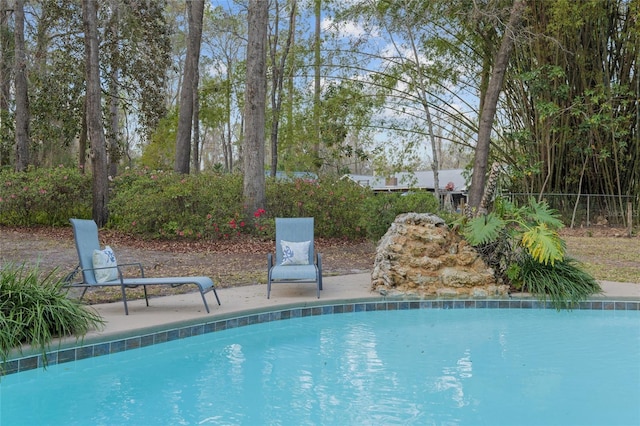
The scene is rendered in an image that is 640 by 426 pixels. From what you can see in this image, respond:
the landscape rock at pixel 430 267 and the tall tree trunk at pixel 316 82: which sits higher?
the tall tree trunk at pixel 316 82

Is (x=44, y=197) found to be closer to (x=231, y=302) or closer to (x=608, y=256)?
(x=231, y=302)

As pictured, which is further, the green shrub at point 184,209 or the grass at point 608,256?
the green shrub at point 184,209

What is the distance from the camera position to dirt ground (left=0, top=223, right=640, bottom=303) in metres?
7.57

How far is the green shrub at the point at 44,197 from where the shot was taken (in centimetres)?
1241

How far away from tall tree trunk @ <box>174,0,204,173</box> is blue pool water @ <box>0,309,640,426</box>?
9529 millimetres

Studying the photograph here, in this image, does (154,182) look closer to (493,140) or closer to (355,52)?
(355,52)

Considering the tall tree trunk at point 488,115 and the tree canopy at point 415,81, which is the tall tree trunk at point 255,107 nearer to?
the tree canopy at point 415,81

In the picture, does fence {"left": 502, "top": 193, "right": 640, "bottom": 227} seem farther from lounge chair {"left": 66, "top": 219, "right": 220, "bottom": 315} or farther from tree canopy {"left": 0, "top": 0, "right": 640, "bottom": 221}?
lounge chair {"left": 66, "top": 219, "right": 220, "bottom": 315}

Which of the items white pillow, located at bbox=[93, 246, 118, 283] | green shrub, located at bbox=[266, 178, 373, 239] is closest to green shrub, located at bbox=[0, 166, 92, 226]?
green shrub, located at bbox=[266, 178, 373, 239]

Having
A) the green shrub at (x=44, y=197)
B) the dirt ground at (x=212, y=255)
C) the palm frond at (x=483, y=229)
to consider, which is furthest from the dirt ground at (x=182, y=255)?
the palm frond at (x=483, y=229)

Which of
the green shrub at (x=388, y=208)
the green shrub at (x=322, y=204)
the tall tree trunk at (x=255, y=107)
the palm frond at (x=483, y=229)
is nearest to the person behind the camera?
the palm frond at (x=483, y=229)

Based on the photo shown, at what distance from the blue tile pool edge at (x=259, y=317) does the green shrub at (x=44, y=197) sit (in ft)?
29.2

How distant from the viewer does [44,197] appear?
40.7 ft

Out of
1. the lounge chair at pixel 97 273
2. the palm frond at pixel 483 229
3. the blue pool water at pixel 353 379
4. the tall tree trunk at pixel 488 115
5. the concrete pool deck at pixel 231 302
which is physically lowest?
the blue pool water at pixel 353 379
